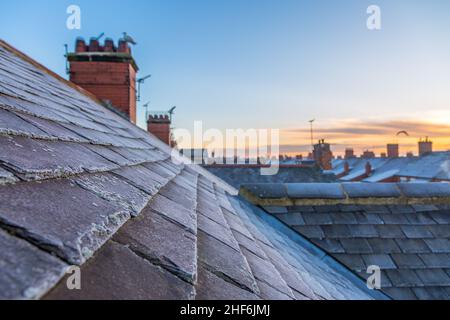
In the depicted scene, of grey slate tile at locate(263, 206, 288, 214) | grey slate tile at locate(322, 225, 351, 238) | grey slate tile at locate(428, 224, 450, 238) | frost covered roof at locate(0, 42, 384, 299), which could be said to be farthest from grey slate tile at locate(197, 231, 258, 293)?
grey slate tile at locate(428, 224, 450, 238)

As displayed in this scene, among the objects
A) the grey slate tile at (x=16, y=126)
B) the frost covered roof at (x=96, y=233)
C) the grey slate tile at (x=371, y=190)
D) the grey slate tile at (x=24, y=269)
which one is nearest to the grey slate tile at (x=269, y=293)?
the frost covered roof at (x=96, y=233)

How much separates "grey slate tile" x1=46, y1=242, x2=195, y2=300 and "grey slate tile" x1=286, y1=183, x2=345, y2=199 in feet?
12.2

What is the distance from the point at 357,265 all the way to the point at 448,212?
2042 millimetres

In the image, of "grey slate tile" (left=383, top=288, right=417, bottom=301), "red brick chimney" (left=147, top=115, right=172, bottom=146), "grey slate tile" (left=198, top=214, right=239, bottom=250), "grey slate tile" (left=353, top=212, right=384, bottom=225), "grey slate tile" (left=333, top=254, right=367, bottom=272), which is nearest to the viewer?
"grey slate tile" (left=198, top=214, right=239, bottom=250)

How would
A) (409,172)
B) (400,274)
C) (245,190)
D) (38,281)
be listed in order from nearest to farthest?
(38,281), (400,274), (245,190), (409,172)

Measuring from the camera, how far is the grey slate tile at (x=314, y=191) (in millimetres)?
4418

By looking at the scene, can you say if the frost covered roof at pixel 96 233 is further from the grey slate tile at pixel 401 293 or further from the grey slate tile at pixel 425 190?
the grey slate tile at pixel 425 190

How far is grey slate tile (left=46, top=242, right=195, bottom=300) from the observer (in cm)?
67

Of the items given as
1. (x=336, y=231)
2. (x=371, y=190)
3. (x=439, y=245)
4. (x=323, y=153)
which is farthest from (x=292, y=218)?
(x=323, y=153)

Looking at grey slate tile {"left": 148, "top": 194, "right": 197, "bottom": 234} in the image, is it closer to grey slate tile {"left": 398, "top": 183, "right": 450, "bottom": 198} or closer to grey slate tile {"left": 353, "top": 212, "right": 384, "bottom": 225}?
grey slate tile {"left": 353, "top": 212, "right": 384, "bottom": 225}
